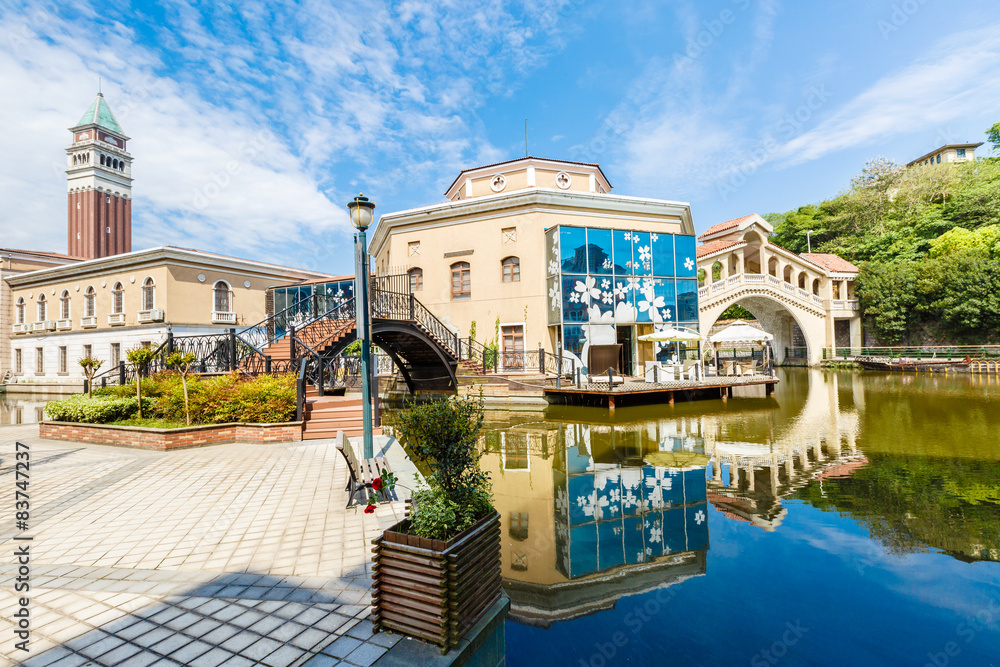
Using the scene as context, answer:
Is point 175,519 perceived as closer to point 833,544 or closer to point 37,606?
point 37,606

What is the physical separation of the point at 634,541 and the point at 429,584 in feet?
11.3

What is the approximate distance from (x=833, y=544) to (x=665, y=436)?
6.00 meters

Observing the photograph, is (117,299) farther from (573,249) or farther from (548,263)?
(573,249)

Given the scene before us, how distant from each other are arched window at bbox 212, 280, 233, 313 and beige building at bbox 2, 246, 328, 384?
5cm

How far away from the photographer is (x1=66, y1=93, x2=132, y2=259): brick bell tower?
48250 millimetres

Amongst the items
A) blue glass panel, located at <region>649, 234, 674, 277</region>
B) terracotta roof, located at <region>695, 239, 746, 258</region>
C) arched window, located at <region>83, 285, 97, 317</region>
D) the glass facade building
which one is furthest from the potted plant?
arched window, located at <region>83, 285, 97, 317</region>

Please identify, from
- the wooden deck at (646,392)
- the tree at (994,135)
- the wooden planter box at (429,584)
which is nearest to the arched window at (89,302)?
the wooden deck at (646,392)

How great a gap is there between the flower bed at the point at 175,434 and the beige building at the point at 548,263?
10.7 m

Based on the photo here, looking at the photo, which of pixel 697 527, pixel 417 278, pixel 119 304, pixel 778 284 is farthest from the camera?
pixel 778 284

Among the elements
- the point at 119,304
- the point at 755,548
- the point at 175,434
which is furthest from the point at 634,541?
the point at 119,304

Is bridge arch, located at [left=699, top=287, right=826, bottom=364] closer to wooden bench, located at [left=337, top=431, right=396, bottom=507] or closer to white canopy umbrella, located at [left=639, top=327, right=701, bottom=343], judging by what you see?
white canopy umbrella, located at [left=639, top=327, right=701, bottom=343]

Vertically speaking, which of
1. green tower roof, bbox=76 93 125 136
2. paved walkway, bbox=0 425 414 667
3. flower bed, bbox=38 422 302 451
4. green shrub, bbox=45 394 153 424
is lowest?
paved walkway, bbox=0 425 414 667

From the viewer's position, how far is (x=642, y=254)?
20016mm

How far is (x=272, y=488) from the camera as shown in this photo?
617 centimetres
